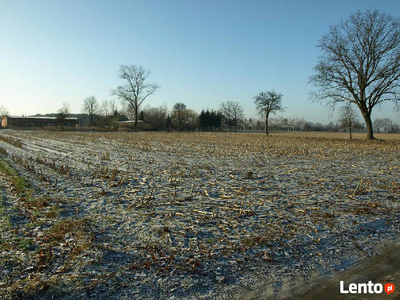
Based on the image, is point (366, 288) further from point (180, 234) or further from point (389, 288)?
point (180, 234)

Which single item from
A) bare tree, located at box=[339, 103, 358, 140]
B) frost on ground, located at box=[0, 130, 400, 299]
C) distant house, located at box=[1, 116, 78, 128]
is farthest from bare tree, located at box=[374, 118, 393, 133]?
frost on ground, located at box=[0, 130, 400, 299]

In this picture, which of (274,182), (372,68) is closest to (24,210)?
(274,182)

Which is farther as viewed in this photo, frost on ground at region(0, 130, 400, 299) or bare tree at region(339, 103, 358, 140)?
bare tree at region(339, 103, 358, 140)

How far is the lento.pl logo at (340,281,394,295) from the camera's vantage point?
11.9ft

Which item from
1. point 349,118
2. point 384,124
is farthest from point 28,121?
point 384,124

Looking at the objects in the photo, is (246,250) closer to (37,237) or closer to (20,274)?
(20,274)

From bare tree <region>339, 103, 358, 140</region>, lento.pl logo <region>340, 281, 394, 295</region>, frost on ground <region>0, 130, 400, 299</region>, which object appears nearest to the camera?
lento.pl logo <region>340, 281, 394, 295</region>

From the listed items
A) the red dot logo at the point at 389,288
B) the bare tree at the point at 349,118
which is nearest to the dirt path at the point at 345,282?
the red dot logo at the point at 389,288

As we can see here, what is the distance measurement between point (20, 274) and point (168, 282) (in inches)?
84.6

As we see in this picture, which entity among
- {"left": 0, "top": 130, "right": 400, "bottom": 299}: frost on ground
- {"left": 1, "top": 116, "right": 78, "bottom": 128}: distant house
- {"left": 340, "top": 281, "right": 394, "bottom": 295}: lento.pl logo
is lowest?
{"left": 340, "top": 281, "right": 394, "bottom": 295}: lento.pl logo

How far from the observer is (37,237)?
5.01 m

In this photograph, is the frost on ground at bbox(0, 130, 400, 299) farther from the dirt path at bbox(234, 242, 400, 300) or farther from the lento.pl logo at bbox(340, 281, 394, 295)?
the lento.pl logo at bbox(340, 281, 394, 295)

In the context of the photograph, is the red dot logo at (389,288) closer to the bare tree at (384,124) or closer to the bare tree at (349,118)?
the bare tree at (349,118)

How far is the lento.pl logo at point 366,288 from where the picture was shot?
11.9 ft
